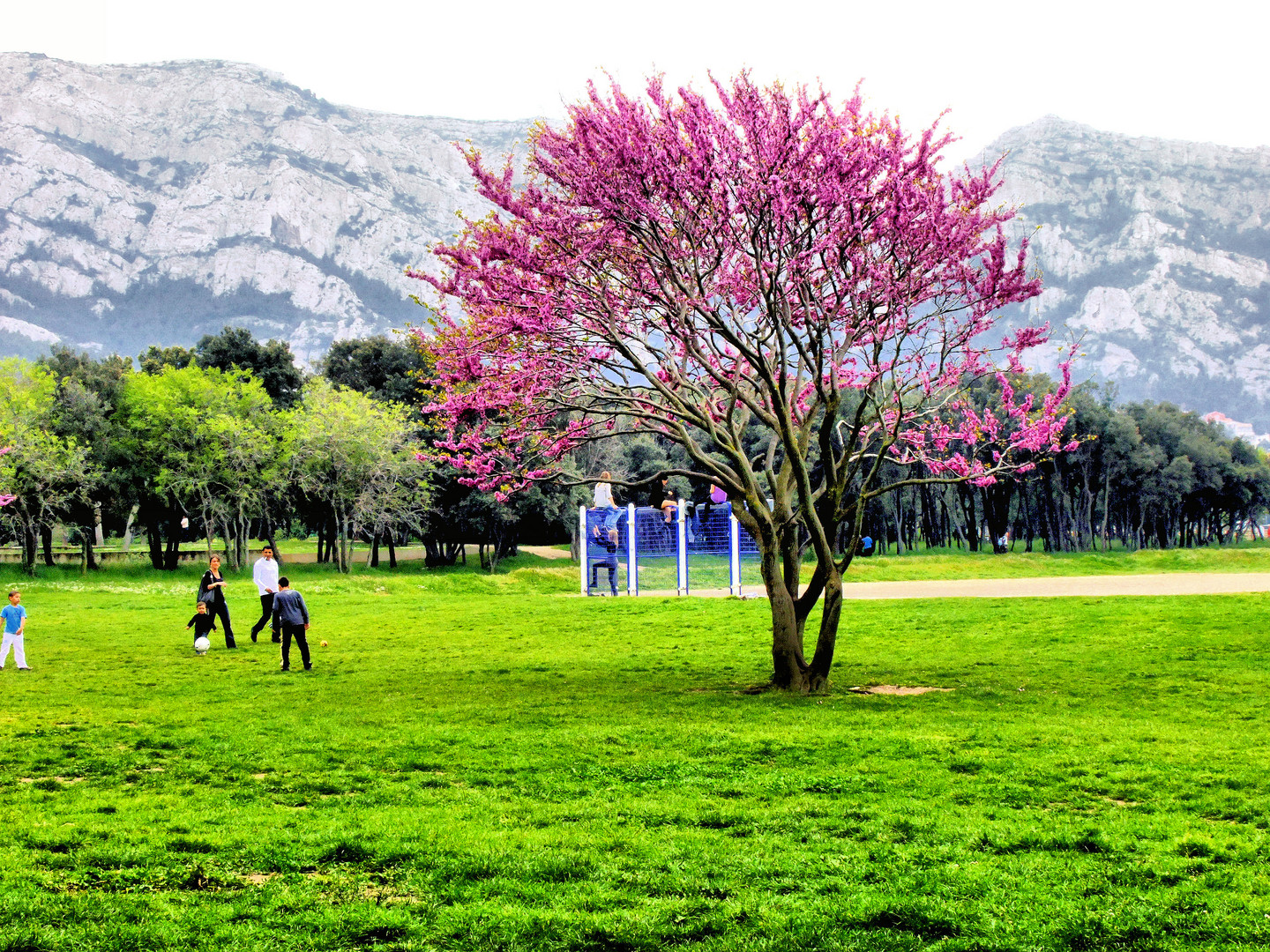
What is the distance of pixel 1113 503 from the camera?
9031cm

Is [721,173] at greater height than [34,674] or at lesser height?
greater

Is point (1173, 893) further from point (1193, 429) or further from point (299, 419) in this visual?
point (1193, 429)

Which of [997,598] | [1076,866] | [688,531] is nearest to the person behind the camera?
[1076,866]

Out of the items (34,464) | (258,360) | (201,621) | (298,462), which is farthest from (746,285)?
(258,360)

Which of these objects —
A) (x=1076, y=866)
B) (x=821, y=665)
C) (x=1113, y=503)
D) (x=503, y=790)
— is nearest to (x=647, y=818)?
(x=503, y=790)

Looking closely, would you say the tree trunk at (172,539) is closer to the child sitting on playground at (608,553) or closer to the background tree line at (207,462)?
the background tree line at (207,462)

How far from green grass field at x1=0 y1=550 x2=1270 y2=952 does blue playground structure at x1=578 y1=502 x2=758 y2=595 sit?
58.4 feet

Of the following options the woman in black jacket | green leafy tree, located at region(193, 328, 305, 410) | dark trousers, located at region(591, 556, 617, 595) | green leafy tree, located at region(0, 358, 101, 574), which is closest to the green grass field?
the woman in black jacket

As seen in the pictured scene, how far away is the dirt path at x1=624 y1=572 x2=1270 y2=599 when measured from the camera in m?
33.4

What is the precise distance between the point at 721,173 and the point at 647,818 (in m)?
9.65

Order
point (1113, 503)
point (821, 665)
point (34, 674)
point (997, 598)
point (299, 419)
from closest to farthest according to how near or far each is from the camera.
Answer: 1. point (821, 665)
2. point (34, 674)
3. point (997, 598)
4. point (299, 419)
5. point (1113, 503)

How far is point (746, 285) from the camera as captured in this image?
55.7 ft

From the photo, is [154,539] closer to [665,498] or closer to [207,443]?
[207,443]

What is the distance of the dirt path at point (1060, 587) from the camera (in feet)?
109
